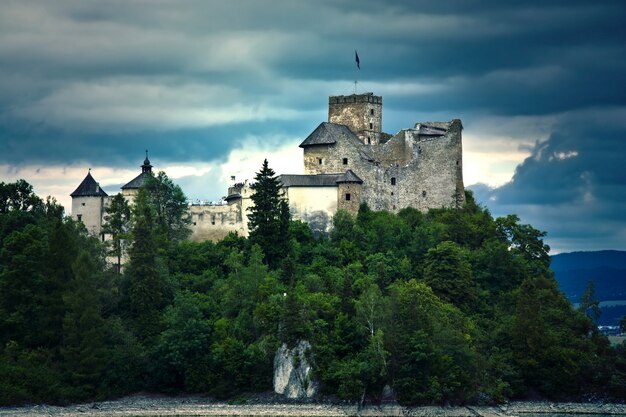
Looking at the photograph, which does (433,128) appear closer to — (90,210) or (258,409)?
(90,210)

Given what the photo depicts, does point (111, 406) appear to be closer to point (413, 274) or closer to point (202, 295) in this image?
point (202, 295)

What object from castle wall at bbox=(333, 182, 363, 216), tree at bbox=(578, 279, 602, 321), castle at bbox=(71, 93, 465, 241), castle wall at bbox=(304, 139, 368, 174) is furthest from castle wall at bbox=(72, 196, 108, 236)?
tree at bbox=(578, 279, 602, 321)

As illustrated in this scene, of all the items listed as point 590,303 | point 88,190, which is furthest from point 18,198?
point 590,303

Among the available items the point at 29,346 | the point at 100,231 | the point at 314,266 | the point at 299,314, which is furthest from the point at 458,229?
the point at 29,346

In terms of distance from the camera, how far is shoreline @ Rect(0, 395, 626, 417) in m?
76.1

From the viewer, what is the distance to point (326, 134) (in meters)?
101

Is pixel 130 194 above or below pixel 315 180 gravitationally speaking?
below

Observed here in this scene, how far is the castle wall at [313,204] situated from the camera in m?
96.2

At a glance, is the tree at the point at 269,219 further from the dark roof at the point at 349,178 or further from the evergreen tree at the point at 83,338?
the evergreen tree at the point at 83,338

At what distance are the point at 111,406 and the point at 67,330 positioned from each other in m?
6.02

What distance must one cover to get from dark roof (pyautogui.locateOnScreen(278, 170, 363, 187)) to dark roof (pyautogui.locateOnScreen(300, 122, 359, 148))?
153 inches

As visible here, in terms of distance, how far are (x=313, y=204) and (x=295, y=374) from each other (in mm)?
20259

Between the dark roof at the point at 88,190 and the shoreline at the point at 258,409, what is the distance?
22144 mm

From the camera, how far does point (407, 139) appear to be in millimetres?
100625
